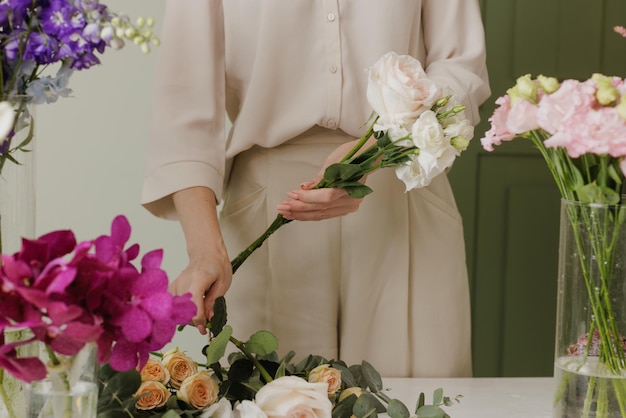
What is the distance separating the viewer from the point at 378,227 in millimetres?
1589

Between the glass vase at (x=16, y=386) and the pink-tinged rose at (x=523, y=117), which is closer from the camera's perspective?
the glass vase at (x=16, y=386)

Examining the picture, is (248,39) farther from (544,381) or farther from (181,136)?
(544,381)

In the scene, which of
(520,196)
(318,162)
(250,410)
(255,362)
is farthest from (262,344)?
(520,196)

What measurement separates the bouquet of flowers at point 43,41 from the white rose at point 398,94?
1.38ft

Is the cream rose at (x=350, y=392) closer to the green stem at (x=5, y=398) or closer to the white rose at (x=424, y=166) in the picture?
the white rose at (x=424, y=166)

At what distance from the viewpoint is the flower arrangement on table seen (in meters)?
0.89

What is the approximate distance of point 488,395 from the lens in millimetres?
1259

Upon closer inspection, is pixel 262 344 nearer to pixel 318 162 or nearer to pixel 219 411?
pixel 219 411

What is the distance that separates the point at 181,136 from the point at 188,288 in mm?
324

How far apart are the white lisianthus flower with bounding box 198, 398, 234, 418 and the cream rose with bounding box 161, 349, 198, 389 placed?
68 millimetres

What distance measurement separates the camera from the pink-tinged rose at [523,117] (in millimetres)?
917

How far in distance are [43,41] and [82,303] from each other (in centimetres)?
26

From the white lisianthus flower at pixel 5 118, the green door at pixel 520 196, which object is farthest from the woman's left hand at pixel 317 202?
the green door at pixel 520 196

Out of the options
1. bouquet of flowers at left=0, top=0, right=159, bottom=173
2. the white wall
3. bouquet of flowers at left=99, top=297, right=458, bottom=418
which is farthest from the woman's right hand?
the white wall
